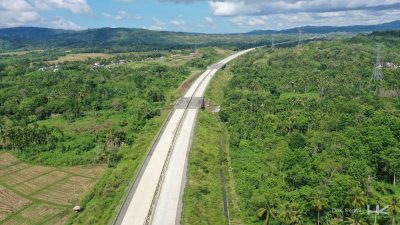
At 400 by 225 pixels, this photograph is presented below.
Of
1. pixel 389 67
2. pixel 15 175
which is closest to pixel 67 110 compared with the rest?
pixel 15 175

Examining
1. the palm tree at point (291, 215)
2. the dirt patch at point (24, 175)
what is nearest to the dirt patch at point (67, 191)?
the dirt patch at point (24, 175)

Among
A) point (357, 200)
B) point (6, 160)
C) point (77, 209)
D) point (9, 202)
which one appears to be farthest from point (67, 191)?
point (357, 200)

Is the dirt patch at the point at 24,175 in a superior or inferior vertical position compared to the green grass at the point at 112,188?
inferior

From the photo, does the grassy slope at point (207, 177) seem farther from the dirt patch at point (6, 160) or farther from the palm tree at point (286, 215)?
the dirt patch at point (6, 160)

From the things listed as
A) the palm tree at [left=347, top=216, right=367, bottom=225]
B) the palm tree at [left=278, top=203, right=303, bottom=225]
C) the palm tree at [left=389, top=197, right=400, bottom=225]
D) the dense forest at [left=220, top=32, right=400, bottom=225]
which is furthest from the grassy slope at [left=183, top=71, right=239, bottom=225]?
the palm tree at [left=389, top=197, right=400, bottom=225]

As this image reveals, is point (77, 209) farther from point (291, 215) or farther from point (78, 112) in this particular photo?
point (78, 112)

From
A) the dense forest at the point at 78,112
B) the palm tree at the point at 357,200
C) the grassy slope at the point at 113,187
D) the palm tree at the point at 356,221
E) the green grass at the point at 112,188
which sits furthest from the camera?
the dense forest at the point at 78,112

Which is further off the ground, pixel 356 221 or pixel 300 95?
pixel 356 221
